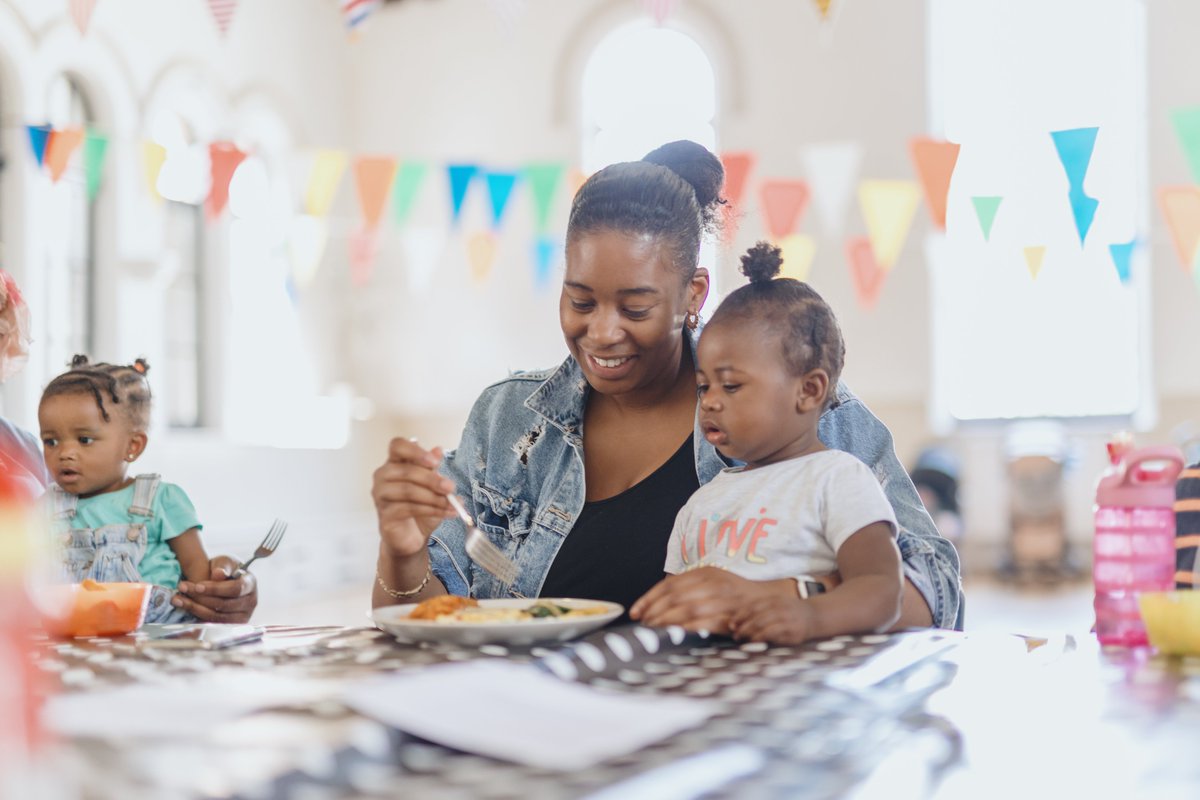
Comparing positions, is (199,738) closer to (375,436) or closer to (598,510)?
(598,510)

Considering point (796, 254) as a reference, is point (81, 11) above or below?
above

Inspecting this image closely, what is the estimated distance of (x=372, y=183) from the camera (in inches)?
255

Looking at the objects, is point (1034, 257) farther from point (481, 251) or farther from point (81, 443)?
point (81, 443)

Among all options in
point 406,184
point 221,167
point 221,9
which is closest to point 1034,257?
point 406,184

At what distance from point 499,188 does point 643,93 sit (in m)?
2.49

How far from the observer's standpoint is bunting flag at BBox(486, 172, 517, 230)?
6090 mm

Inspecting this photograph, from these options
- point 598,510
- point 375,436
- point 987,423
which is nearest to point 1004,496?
point 987,423

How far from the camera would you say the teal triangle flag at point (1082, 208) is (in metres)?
4.62

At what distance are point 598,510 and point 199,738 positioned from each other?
0.98m

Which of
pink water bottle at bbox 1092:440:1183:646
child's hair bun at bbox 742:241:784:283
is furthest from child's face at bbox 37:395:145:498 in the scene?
pink water bottle at bbox 1092:440:1183:646

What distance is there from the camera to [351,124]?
8.99m

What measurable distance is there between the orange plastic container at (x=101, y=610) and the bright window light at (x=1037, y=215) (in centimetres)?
693

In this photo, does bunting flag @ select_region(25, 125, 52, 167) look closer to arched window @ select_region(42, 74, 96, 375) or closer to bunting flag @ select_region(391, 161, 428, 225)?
arched window @ select_region(42, 74, 96, 375)

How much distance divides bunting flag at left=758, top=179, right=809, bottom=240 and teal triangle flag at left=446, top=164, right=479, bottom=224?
55.7 inches
